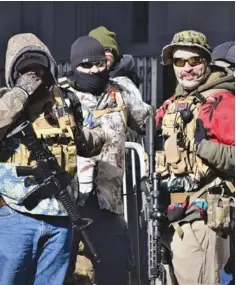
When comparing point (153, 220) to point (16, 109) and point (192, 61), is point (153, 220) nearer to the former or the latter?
point (192, 61)

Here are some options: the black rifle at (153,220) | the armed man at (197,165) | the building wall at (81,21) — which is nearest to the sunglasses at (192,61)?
the armed man at (197,165)

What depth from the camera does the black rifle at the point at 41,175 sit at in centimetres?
395

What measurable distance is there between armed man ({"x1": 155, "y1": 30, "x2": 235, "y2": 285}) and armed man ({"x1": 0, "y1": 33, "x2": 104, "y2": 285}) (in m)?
0.63

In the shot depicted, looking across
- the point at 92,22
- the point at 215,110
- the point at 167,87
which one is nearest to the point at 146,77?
the point at 167,87

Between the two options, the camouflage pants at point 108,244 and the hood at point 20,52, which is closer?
the hood at point 20,52

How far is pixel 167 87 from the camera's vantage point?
8.96 metres

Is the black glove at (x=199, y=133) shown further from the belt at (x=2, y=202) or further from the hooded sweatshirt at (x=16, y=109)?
the belt at (x=2, y=202)

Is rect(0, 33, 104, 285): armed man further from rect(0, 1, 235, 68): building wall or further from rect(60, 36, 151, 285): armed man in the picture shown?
rect(0, 1, 235, 68): building wall

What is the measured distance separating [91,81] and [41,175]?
1.07m

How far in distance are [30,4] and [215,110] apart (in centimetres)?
631

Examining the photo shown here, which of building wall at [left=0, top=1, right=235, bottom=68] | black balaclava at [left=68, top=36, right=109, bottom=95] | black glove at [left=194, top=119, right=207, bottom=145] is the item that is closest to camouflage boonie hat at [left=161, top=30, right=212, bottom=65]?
black glove at [left=194, top=119, right=207, bottom=145]

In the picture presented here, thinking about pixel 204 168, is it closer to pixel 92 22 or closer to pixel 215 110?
pixel 215 110

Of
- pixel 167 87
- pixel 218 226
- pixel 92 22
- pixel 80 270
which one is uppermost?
pixel 92 22

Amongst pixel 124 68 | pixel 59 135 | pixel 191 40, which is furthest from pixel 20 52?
pixel 124 68
